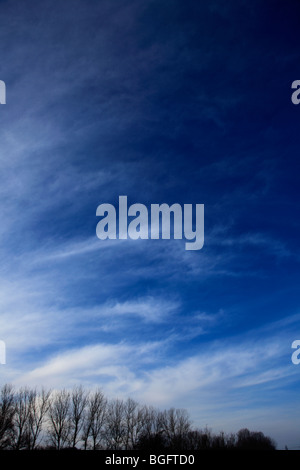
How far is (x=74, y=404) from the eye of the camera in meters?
59.7

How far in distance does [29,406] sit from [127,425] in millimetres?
21934

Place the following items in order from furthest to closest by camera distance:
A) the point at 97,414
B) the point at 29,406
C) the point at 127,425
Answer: the point at 127,425
the point at 97,414
the point at 29,406

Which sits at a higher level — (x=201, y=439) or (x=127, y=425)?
(x=127, y=425)
